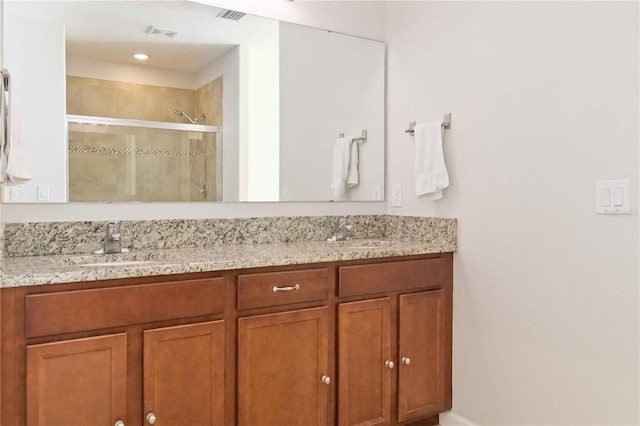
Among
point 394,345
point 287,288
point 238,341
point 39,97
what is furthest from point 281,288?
point 39,97

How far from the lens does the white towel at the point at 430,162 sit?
7.71 ft

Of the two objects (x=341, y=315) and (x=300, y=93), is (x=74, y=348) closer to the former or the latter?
(x=341, y=315)

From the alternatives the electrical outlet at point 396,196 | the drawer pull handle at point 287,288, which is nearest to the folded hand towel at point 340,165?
the electrical outlet at point 396,196

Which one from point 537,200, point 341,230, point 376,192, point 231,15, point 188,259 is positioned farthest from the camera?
point 376,192

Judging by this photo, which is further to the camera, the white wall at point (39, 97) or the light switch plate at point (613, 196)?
the white wall at point (39, 97)

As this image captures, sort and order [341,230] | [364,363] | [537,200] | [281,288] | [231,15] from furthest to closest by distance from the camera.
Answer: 1. [341,230]
2. [231,15]
3. [364,363]
4. [537,200]
5. [281,288]

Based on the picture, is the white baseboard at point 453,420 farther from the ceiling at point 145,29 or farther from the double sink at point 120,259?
the ceiling at point 145,29

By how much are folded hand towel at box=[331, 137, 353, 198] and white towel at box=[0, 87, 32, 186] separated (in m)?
1.49

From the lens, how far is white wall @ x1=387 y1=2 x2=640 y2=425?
1720 mm

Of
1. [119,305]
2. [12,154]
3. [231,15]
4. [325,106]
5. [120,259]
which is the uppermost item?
[231,15]

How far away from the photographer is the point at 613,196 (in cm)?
172

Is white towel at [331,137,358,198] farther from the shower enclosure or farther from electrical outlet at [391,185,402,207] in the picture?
the shower enclosure

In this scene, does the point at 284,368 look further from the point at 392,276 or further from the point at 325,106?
the point at 325,106

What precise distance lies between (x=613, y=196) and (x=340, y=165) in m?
1.37
